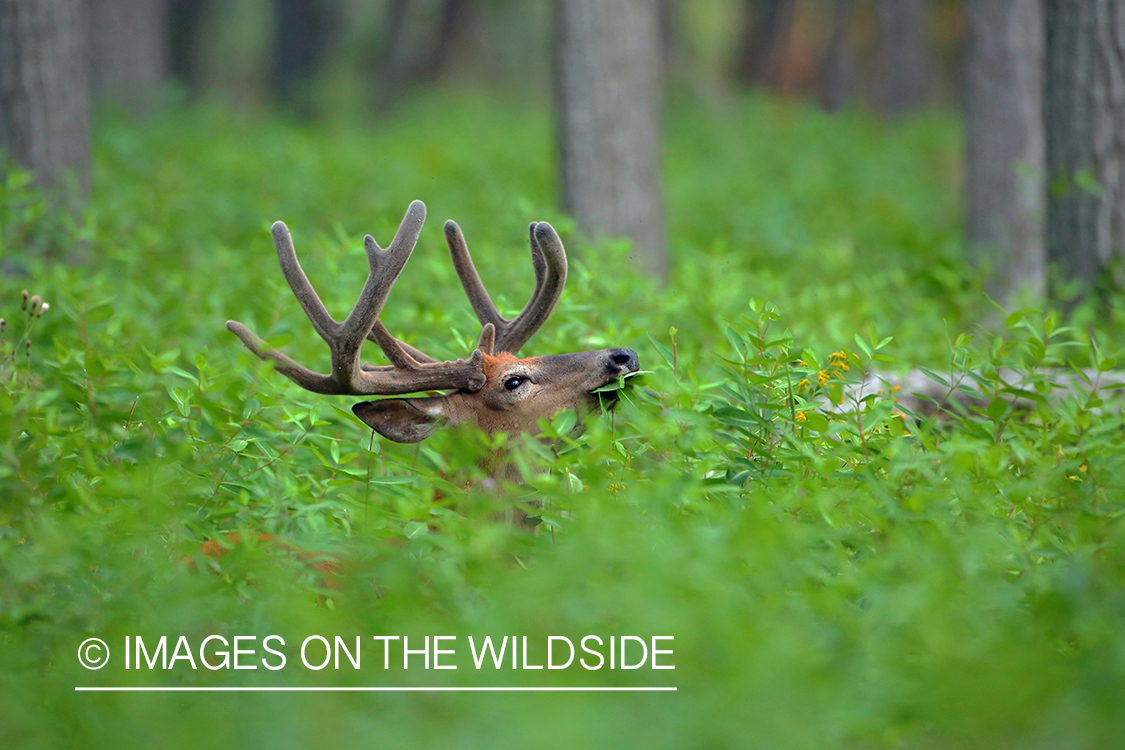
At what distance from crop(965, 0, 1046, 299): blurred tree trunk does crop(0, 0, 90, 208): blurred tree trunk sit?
7.24 metres

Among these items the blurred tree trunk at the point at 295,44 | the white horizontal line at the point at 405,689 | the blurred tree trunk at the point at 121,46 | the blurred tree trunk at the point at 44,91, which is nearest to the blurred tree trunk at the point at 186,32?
the blurred tree trunk at the point at 295,44

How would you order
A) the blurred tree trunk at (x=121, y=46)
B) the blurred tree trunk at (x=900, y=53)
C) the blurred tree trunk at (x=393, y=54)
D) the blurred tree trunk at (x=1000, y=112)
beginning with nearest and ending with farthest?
the blurred tree trunk at (x=1000, y=112) → the blurred tree trunk at (x=121, y=46) → the blurred tree trunk at (x=900, y=53) → the blurred tree trunk at (x=393, y=54)

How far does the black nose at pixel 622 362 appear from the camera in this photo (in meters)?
3.98

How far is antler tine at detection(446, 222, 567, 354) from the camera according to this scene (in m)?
4.36

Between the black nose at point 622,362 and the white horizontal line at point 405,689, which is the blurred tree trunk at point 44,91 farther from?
the white horizontal line at point 405,689

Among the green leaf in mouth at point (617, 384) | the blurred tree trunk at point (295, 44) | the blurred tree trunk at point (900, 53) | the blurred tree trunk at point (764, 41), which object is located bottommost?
the green leaf in mouth at point (617, 384)

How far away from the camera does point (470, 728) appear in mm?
2105

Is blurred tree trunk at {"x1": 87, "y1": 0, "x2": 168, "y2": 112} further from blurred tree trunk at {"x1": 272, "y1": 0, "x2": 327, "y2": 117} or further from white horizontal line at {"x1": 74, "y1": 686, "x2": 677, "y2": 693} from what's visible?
white horizontal line at {"x1": 74, "y1": 686, "x2": 677, "y2": 693}

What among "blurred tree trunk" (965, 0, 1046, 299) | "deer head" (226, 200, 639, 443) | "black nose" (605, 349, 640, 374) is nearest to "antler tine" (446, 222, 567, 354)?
"deer head" (226, 200, 639, 443)

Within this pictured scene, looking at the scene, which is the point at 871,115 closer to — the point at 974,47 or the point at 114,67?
the point at 974,47

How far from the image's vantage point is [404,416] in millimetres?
4164

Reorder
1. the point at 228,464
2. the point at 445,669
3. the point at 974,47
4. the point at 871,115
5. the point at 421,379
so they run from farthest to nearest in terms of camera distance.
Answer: the point at 871,115 → the point at 974,47 → the point at 421,379 → the point at 228,464 → the point at 445,669

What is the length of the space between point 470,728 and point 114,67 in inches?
623

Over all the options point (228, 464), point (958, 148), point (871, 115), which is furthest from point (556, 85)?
point (871, 115)
